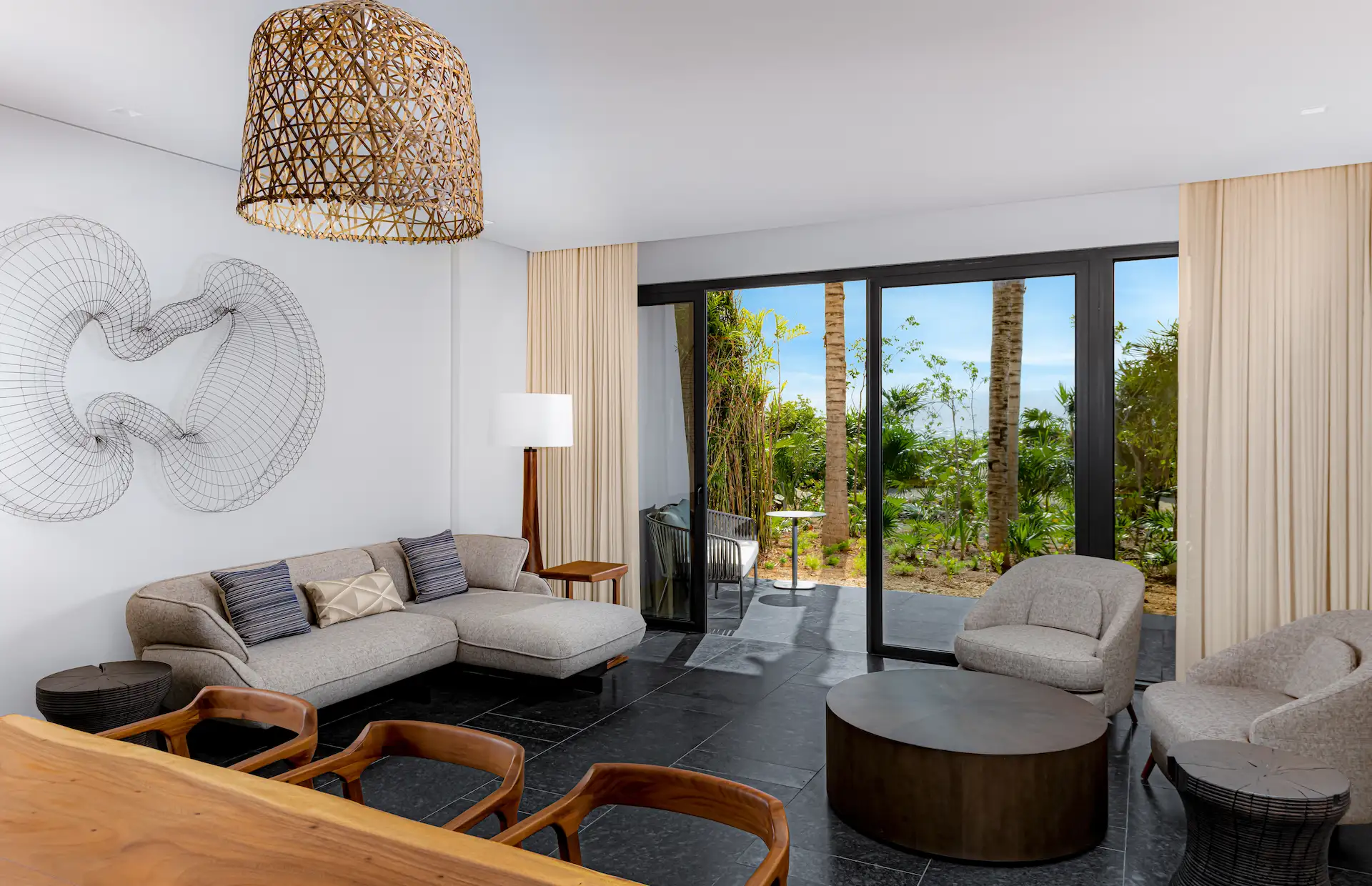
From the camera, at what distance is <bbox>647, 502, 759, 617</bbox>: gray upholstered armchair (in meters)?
6.23

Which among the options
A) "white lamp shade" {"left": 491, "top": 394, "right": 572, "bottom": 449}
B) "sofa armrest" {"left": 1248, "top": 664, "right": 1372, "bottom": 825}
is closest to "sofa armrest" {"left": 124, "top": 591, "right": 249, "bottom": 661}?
"white lamp shade" {"left": 491, "top": 394, "right": 572, "bottom": 449}

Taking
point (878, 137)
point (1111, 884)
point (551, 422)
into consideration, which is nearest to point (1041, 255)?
point (878, 137)

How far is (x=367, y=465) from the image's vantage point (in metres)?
5.26

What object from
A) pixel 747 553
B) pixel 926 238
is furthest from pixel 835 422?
pixel 926 238

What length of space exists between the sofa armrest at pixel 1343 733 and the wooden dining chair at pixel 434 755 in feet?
8.54

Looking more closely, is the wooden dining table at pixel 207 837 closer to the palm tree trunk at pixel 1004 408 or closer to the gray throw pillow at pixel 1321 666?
the gray throw pillow at pixel 1321 666

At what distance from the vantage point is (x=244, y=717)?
7.11 feet

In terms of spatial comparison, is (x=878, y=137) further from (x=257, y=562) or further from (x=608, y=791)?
(x=257, y=562)

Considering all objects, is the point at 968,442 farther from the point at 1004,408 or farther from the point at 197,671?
the point at 197,671

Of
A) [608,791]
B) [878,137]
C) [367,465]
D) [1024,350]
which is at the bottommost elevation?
[608,791]

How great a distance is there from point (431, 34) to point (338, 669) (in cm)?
284

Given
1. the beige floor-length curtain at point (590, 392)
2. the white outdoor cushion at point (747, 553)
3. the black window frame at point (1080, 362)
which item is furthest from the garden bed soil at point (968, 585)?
the beige floor-length curtain at point (590, 392)

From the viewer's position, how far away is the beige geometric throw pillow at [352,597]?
4438 mm

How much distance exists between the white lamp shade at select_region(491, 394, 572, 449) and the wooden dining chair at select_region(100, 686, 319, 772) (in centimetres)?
330
